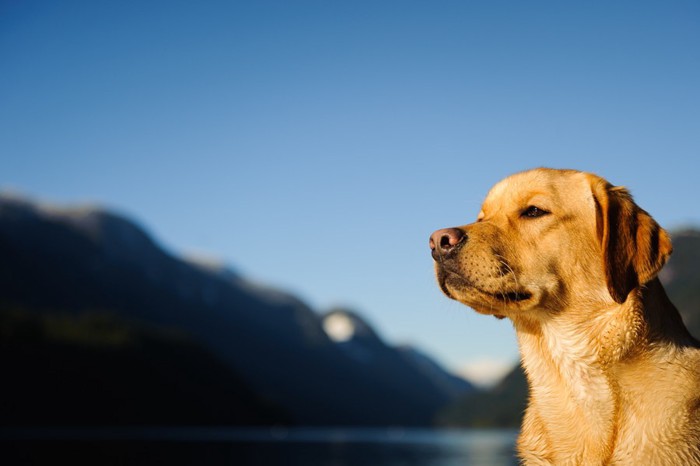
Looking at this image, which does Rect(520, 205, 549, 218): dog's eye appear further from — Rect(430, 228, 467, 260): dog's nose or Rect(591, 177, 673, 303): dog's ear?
Rect(430, 228, 467, 260): dog's nose

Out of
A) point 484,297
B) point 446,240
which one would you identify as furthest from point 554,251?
point 446,240

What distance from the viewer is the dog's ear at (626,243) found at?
16.2ft

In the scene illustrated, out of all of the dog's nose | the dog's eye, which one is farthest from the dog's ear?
the dog's nose

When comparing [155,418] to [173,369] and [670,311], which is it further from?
[670,311]

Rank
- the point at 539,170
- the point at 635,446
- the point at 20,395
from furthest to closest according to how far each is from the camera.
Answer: the point at 20,395 < the point at 539,170 < the point at 635,446

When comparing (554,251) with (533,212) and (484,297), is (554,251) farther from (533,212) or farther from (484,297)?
(484,297)

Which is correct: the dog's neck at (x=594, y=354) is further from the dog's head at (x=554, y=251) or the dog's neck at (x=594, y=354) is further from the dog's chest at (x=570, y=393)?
the dog's head at (x=554, y=251)

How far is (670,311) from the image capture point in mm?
5113

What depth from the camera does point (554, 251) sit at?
213 inches

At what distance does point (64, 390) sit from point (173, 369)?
41522 millimetres

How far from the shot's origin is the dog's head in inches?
201

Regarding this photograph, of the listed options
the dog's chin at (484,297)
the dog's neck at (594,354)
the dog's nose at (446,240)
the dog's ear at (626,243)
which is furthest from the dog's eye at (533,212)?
the dog's neck at (594,354)

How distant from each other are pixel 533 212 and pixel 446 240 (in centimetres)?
74

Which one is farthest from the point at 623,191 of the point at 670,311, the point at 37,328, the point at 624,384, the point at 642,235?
the point at 37,328
